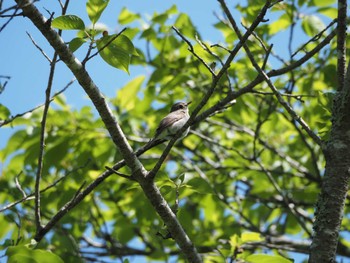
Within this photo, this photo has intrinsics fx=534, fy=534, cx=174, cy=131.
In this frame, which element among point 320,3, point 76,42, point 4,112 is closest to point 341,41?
point 76,42

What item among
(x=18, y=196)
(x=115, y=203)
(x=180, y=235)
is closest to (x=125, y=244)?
(x=115, y=203)

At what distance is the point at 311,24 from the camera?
523 centimetres

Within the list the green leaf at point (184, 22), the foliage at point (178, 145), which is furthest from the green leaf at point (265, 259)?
the green leaf at point (184, 22)

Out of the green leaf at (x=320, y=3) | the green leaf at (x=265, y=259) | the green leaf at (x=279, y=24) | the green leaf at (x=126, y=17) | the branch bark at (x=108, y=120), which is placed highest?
the green leaf at (x=320, y=3)

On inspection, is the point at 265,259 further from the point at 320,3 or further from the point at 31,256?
the point at 320,3

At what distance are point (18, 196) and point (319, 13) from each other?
3.47m

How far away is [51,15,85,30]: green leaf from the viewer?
8.69 feet

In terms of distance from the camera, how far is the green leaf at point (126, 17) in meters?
5.43

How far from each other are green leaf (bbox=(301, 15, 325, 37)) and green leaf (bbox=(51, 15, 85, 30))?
124 inches

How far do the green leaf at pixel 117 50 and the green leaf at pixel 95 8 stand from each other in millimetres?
155

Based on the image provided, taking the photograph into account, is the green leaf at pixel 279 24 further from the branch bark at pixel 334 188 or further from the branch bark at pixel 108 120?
the branch bark at pixel 108 120

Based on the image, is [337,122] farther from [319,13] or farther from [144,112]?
[144,112]

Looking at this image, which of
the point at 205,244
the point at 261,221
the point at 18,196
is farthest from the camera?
the point at 261,221

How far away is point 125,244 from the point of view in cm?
633
